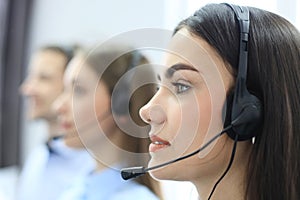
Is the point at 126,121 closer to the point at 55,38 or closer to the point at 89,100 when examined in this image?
the point at 89,100

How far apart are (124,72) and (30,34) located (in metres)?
1.71

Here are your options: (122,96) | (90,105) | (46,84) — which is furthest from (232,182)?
(46,84)

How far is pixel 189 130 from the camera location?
749 millimetres

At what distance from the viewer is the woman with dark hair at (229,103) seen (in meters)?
0.75

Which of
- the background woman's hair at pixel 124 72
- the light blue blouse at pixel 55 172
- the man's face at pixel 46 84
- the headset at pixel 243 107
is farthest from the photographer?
the man's face at pixel 46 84

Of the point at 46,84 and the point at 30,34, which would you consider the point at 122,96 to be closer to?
the point at 46,84

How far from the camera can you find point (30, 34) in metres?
2.57

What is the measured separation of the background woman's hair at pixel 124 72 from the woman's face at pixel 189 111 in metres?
0.05

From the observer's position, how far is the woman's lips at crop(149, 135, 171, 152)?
2.51 ft

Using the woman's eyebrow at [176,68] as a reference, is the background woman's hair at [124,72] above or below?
below

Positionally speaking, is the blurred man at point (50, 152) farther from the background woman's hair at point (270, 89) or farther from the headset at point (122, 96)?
the background woman's hair at point (270, 89)

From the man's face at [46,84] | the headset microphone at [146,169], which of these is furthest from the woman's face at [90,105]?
the man's face at [46,84]

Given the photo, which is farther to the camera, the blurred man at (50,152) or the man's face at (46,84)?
the man's face at (46,84)

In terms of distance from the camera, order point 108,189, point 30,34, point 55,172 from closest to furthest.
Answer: point 108,189
point 55,172
point 30,34
